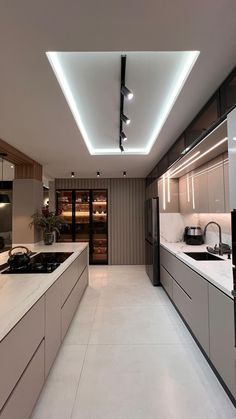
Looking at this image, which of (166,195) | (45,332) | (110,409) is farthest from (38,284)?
(166,195)

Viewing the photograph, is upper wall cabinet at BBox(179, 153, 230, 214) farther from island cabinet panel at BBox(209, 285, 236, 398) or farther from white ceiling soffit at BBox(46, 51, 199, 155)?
island cabinet panel at BBox(209, 285, 236, 398)

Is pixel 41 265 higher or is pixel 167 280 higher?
pixel 41 265

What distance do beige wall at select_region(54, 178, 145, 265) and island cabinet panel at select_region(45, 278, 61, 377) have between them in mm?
3868

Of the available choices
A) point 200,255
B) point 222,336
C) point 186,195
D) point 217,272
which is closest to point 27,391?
point 222,336

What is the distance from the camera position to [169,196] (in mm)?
4273

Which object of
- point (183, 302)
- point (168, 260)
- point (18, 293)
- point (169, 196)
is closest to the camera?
point (18, 293)

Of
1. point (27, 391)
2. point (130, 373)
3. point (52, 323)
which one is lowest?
point (130, 373)

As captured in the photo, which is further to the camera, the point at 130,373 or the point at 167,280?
the point at 167,280

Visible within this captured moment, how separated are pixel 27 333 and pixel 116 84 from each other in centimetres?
195

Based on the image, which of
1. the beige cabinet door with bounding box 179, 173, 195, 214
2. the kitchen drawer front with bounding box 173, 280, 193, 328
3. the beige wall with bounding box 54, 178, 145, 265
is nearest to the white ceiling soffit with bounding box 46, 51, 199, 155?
the beige cabinet door with bounding box 179, 173, 195, 214

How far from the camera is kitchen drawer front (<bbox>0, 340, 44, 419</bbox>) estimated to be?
117cm

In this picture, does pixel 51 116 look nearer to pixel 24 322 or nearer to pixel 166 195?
pixel 24 322

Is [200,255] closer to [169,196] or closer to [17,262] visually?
[169,196]

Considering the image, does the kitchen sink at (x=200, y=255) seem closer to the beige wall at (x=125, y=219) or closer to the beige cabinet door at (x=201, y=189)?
the beige cabinet door at (x=201, y=189)
